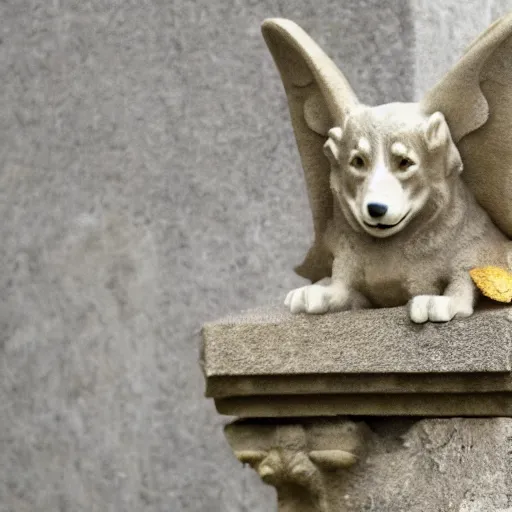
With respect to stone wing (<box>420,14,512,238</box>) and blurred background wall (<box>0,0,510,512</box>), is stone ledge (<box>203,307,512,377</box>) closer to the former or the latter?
stone wing (<box>420,14,512,238</box>)

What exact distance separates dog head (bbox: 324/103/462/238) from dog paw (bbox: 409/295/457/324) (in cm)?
13

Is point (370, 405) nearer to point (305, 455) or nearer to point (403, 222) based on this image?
point (305, 455)

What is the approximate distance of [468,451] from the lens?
2406mm

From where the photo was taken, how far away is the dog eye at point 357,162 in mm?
2412

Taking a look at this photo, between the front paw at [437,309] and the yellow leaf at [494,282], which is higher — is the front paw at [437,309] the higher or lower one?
the lower one

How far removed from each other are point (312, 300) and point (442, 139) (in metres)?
0.35

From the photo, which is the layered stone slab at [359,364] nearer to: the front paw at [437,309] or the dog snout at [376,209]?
the front paw at [437,309]

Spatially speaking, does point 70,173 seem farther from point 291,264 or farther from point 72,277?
point 291,264

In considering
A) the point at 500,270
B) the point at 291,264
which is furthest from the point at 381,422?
the point at 291,264

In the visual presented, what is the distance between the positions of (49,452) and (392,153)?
189 cm

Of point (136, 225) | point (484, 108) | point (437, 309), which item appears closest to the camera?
point (437, 309)

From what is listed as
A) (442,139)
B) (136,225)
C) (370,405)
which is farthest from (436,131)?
(136,225)

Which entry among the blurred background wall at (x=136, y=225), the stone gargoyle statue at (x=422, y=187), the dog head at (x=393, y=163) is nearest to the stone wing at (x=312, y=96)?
the stone gargoyle statue at (x=422, y=187)

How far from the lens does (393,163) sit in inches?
93.8
